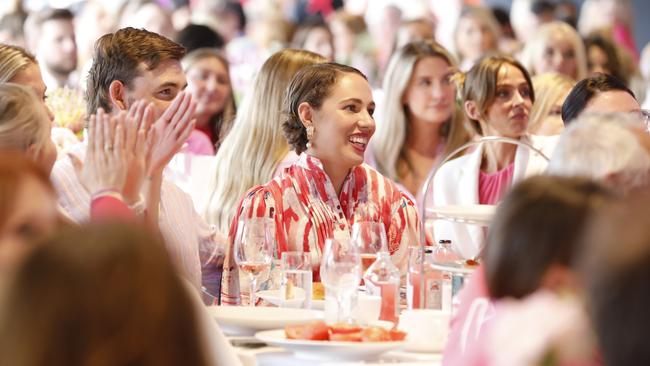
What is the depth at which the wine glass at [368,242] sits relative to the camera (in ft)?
11.0

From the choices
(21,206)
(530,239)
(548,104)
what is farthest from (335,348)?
(548,104)

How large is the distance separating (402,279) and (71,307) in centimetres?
262

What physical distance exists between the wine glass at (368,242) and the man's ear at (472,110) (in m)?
2.49

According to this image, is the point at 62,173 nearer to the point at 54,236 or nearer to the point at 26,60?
the point at 26,60

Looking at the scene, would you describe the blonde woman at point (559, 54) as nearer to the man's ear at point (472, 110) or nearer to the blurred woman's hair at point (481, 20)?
the blurred woman's hair at point (481, 20)

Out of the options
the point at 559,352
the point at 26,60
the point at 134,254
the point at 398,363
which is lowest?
the point at 398,363

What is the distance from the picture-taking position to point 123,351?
121 cm

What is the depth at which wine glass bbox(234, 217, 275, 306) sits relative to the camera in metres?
3.46

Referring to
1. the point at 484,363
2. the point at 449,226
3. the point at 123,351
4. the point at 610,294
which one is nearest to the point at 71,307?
the point at 123,351

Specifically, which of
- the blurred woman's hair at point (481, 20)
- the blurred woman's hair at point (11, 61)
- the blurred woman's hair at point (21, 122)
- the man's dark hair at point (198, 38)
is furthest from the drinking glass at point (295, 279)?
the blurred woman's hair at point (481, 20)

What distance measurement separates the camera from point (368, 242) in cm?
336

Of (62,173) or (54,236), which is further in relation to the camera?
(62,173)

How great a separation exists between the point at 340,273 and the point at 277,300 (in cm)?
39

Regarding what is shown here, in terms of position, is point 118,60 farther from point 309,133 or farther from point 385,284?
point 385,284
